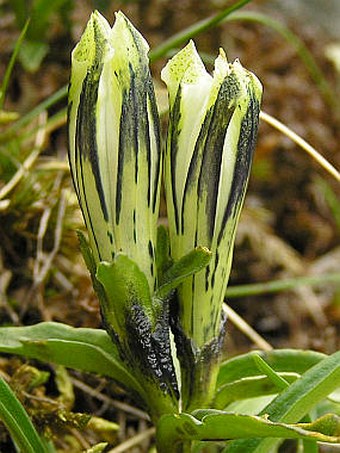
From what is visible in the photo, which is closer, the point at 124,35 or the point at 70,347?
the point at 124,35

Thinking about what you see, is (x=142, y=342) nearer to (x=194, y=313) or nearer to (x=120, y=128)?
(x=194, y=313)

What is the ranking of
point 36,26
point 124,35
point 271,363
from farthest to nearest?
point 36,26
point 271,363
point 124,35

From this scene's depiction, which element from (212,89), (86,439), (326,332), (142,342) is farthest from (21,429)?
(326,332)

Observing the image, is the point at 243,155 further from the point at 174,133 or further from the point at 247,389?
the point at 247,389

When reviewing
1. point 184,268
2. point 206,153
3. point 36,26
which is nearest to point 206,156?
point 206,153

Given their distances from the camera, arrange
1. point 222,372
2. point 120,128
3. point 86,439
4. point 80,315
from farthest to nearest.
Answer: point 80,315, point 86,439, point 222,372, point 120,128

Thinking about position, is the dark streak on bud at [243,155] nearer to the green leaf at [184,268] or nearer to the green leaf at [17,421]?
the green leaf at [184,268]

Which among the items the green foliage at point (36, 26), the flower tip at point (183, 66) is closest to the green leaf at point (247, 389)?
the flower tip at point (183, 66)
